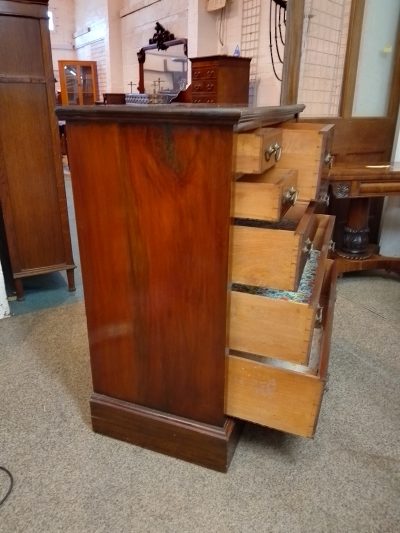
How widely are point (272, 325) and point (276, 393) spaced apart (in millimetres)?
177

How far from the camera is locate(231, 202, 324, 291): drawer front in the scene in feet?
2.96

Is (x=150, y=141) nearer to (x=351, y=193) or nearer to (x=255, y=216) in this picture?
(x=255, y=216)

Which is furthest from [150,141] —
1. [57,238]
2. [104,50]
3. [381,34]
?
[104,50]

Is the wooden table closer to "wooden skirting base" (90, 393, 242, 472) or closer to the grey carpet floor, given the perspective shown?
the grey carpet floor

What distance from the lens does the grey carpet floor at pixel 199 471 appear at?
97cm

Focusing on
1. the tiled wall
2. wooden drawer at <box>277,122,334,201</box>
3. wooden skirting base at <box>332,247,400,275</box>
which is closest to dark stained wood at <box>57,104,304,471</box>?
wooden drawer at <box>277,122,334,201</box>

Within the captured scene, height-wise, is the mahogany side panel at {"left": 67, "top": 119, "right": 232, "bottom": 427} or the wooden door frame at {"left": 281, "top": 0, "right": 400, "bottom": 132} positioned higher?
the wooden door frame at {"left": 281, "top": 0, "right": 400, "bottom": 132}

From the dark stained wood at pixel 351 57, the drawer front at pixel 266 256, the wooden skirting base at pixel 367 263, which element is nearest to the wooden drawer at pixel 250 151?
the drawer front at pixel 266 256

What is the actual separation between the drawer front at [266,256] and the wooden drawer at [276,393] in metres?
0.22

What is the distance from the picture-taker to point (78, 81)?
24.7 feet

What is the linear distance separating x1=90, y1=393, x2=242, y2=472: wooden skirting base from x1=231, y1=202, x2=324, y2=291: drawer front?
0.41 meters

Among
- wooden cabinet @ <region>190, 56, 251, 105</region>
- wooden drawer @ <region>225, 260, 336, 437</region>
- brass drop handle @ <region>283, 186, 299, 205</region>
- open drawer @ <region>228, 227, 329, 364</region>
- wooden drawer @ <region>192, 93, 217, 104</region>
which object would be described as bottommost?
wooden drawer @ <region>225, 260, 336, 437</region>

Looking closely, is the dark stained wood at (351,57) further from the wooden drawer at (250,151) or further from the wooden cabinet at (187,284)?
the wooden drawer at (250,151)

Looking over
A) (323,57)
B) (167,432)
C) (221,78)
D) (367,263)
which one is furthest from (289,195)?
(221,78)
